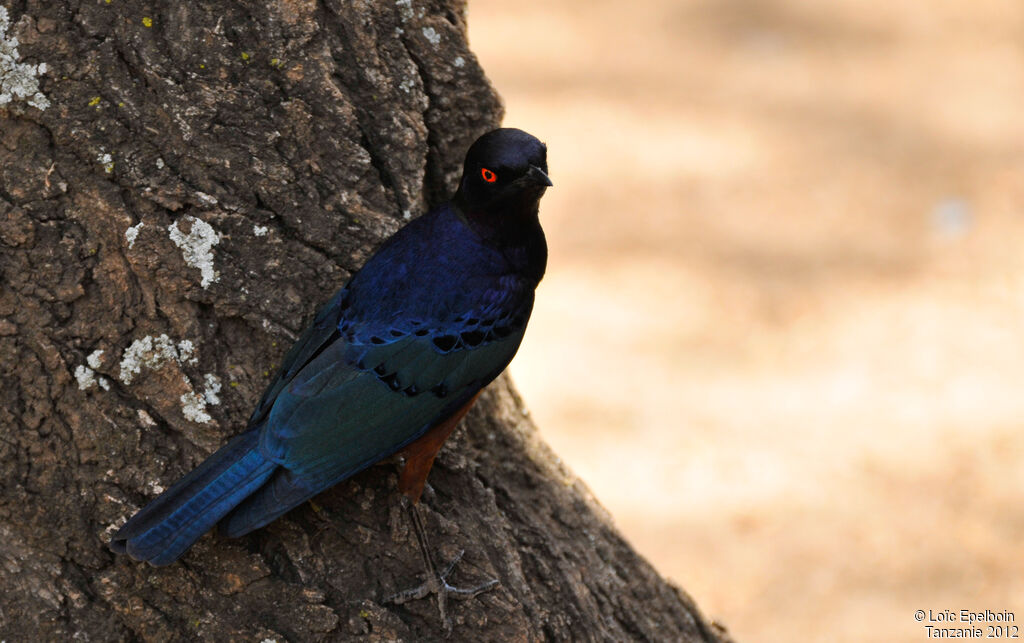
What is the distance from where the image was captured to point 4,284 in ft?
7.99

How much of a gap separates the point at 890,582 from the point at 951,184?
3742mm

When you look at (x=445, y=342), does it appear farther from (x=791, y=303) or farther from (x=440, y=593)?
(x=791, y=303)

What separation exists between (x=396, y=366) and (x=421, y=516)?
1.20 feet

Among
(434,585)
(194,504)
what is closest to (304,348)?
(194,504)

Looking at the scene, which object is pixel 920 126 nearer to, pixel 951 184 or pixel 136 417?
pixel 951 184

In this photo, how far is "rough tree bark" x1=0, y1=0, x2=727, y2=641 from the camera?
2.38m

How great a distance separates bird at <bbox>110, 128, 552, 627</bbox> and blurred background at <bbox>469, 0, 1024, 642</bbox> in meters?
2.71

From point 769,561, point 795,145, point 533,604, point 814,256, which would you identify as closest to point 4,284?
point 533,604

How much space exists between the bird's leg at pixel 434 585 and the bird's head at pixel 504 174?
2.45 ft

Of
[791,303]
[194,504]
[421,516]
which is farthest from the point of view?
[791,303]

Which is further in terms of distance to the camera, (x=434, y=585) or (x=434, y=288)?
(x=434, y=288)

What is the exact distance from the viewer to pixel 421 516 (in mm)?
2570

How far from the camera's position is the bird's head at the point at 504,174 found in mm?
2594

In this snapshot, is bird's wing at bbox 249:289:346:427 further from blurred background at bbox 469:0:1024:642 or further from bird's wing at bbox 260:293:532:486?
blurred background at bbox 469:0:1024:642
